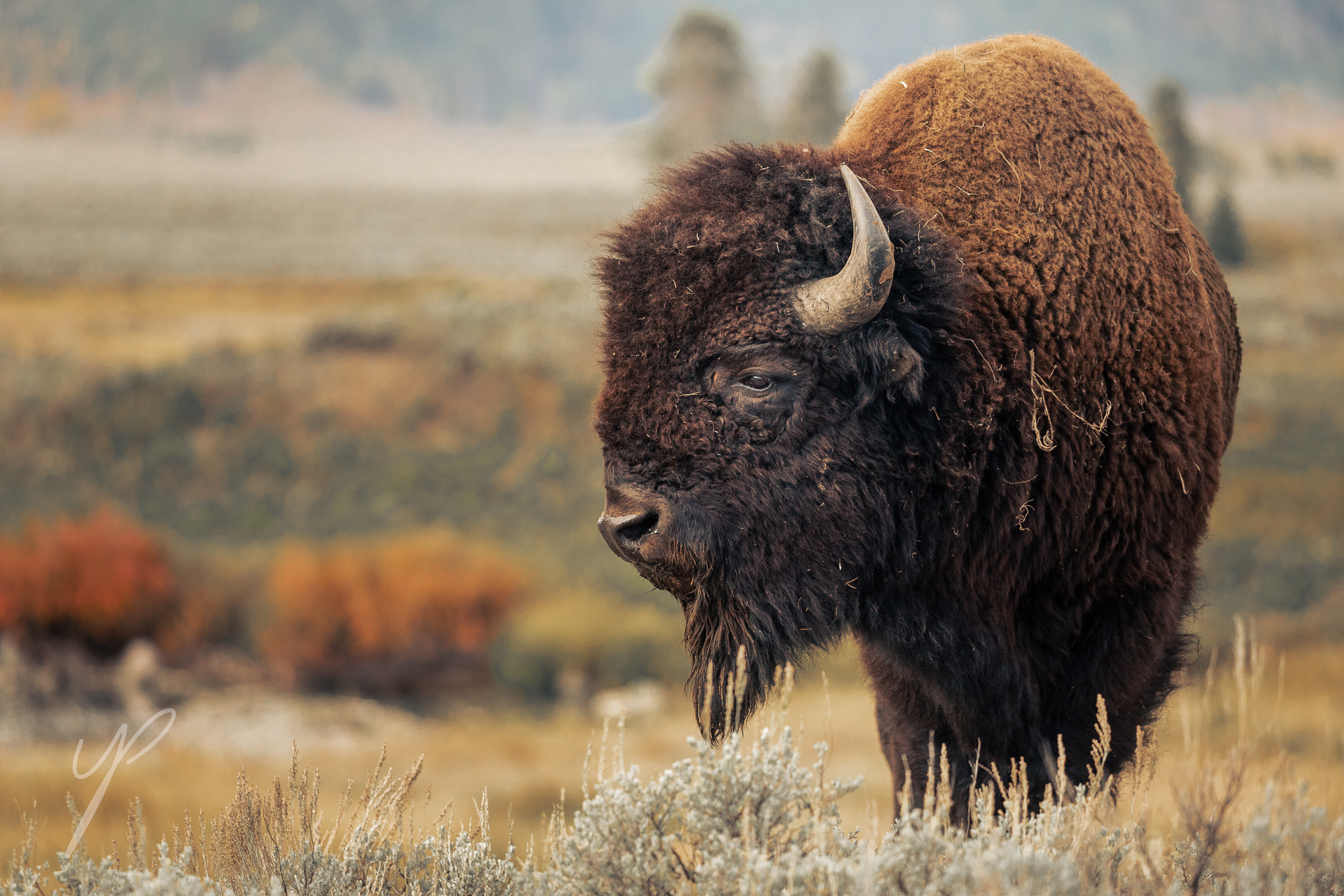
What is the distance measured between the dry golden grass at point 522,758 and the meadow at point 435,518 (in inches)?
2.2

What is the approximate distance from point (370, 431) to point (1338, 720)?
15724mm

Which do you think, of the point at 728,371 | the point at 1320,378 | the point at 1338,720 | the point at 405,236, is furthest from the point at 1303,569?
the point at 405,236

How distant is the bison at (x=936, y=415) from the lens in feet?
9.23

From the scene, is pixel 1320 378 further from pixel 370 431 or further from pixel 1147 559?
pixel 1147 559

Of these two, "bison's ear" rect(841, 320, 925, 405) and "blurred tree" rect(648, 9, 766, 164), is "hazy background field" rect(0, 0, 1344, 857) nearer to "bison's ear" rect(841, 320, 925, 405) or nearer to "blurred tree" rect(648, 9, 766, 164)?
"blurred tree" rect(648, 9, 766, 164)

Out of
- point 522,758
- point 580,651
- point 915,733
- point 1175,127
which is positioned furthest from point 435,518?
point 1175,127

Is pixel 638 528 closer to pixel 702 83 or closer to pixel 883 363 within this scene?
pixel 883 363

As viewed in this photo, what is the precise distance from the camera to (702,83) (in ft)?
109

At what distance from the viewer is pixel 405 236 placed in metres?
43.7

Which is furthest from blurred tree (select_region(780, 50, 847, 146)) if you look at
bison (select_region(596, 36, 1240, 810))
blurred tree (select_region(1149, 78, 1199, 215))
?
bison (select_region(596, 36, 1240, 810))

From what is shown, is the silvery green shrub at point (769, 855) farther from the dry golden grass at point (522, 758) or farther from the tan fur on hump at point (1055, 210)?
the dry golden grass at point (522, 758)

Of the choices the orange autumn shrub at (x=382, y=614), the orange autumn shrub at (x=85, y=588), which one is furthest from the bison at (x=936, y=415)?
the orange autumn shrub at (x=85, y=588)

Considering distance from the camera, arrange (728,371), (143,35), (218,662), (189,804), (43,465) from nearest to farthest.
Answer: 1. (728,371)
2. (189,804)
3. (218,662)
4. (43,465)
5. (143,35)

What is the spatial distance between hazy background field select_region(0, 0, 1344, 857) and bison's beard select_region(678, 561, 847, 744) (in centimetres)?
31
